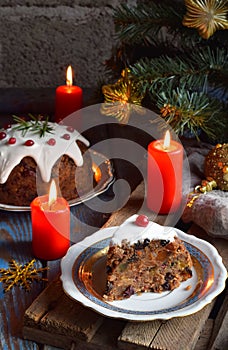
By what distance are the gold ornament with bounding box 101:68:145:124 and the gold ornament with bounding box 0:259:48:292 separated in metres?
0.56

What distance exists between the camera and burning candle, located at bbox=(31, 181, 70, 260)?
146 cm

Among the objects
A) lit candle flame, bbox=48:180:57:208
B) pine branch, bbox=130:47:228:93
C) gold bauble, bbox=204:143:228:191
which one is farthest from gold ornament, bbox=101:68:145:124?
lit candle flame, bbox=48:180:57:208

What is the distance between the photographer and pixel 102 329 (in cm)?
127

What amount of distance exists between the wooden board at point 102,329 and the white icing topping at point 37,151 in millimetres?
418

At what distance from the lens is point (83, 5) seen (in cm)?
249

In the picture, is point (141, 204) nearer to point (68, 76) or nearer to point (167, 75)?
point (167, 75)

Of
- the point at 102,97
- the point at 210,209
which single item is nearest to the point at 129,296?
the point at 210,209

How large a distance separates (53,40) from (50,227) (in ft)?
4.13

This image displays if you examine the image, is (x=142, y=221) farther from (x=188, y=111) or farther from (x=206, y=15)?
(x=206, y=15)

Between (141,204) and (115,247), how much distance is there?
38 centimetres

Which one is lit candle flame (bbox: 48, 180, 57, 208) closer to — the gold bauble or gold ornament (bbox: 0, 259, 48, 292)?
gold ornament (bbox: 0, 259, 48, 292)

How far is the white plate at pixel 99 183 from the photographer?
1.67 meters

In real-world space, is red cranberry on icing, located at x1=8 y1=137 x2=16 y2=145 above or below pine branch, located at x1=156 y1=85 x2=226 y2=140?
below

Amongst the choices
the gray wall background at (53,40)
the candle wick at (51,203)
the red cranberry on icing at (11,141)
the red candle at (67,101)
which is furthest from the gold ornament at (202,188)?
the gray wall background at (53,40)
